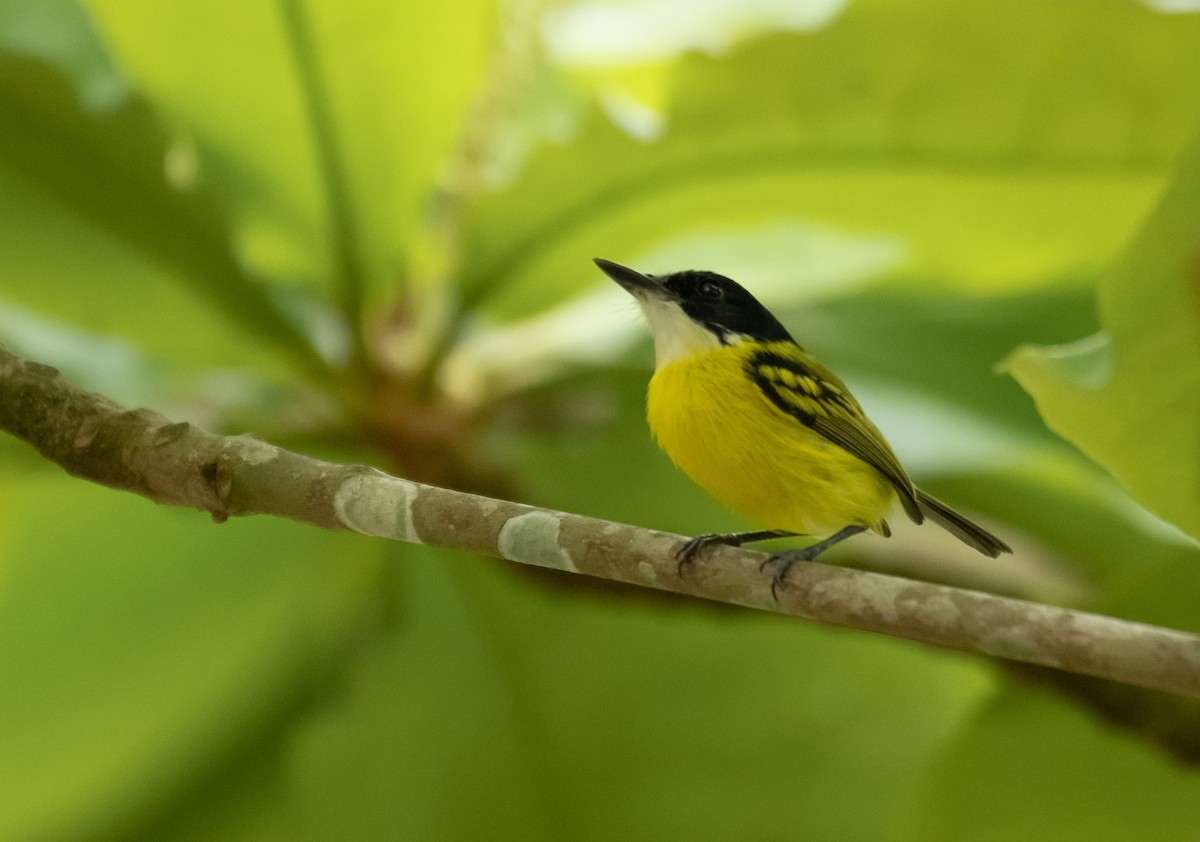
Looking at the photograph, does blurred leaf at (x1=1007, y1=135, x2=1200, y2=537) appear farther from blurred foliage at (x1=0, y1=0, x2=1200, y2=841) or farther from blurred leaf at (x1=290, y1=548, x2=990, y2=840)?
blurred leaf at (x1=290, y1=548, x2=990, y2=840)

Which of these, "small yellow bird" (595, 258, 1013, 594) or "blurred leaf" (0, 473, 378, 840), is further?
"blurred leaf" (0, 473, 378, 840)

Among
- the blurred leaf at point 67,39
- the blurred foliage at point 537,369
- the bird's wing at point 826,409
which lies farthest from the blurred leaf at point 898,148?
the blurred leaf at point 67,39

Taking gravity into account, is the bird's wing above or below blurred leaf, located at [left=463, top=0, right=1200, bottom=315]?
below

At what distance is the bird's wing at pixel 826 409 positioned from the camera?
2.01 feet

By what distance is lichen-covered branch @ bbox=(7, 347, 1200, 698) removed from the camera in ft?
1.16

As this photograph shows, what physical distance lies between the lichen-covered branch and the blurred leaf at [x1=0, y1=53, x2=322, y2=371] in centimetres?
25

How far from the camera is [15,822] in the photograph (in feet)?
2.49

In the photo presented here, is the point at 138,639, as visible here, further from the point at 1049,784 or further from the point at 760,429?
the point at 1049,784

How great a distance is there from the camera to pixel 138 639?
0.73 metres

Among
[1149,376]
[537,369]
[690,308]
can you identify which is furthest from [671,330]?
[1149,376]

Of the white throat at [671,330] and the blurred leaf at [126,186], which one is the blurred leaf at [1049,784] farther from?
the blurred leaf at [126,186]

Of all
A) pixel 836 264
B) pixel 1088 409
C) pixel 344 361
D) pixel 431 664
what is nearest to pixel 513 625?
Result: pixel 431 664

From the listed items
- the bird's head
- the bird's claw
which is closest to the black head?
the bird's head

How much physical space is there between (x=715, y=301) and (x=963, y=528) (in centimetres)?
18
